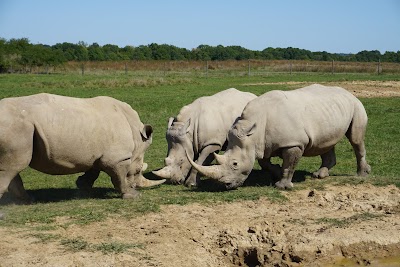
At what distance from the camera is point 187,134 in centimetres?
1117

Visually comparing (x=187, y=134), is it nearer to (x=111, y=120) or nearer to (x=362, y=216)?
(x=111, y=120)

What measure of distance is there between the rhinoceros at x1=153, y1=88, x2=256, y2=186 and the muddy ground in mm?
1942

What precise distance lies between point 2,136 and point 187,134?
11.8ft

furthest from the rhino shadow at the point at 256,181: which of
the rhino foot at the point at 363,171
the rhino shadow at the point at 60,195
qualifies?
the rhino shadow at the point at 60,195

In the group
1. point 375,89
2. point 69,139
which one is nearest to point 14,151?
point 69,139

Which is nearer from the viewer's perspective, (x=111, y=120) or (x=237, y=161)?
(x=111, y=120)

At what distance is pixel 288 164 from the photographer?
416 inches

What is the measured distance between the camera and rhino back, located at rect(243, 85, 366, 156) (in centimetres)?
1049

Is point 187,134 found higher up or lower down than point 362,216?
higher up

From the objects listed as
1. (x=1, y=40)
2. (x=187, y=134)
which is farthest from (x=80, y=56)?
(x=187, y=134)

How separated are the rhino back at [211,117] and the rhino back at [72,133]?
1.73 m

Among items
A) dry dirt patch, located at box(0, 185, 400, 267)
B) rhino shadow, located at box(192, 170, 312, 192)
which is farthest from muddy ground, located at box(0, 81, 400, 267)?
rhino shadow, located at box(192, 170, 312, 192)

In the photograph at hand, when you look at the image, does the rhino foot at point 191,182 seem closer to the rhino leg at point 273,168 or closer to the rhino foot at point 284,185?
the rhino leg at point 273,168

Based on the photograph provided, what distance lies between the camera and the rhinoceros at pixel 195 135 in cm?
1110
